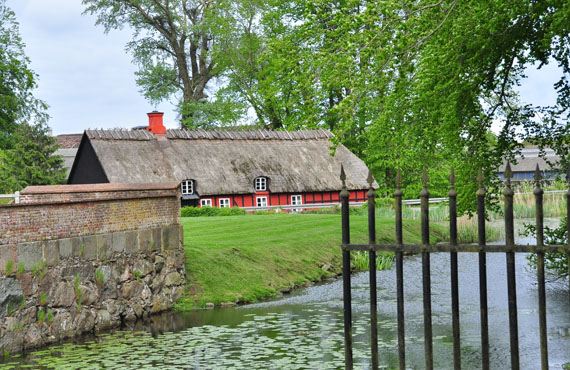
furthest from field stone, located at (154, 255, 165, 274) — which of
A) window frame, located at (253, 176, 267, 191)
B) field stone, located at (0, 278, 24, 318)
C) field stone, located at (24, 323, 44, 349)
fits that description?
window frame, located at (253, 176, 267, 191)

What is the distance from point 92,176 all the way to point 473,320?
24.4 metres

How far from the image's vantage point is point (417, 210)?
114 feet

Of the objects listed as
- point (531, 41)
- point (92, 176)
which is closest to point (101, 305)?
point (531, 41)

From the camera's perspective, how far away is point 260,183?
37188 mm

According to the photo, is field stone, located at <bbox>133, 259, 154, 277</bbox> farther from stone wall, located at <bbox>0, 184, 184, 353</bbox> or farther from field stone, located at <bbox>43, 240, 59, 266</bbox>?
field stone, located at <bbox>43, 240, 59, 266</bbox>

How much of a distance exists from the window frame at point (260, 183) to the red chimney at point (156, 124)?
5.22m

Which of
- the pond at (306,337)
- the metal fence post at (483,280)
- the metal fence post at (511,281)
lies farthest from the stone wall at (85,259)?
the metal fence post at (511,281)

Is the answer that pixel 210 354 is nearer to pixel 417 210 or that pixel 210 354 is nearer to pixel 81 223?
pixel 81 223

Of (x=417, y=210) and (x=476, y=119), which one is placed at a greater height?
(x=476, y=119)

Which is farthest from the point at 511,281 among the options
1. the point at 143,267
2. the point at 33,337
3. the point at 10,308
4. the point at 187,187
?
the point at 187,187

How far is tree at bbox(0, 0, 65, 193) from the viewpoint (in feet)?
131

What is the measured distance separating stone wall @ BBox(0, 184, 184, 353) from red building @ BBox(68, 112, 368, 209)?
17.3 meters

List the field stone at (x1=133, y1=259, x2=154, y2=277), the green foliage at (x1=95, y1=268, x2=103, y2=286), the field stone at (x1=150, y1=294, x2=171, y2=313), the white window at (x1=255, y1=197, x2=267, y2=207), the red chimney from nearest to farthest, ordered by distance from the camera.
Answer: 1. the green foliage at (x1=95, y1=268, x2=103, y2=286)
2. the field stone at (x1=133, y1=259, x2=154, y2=277)
3. the field stone at (x1=150, y1=294, x2=171, y2=313)
4. the red chimney
5. the white window at (x1=255, y1=197, x2=267, y2=207)

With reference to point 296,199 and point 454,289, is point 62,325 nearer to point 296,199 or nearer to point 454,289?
point 454,289
